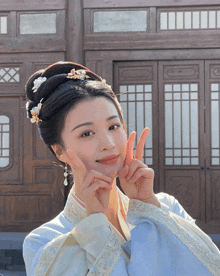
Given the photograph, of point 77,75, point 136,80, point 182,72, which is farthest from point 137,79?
point 77,75

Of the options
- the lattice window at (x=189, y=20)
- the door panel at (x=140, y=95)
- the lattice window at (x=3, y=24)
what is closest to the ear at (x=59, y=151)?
the door panel at (x=140, y=95)

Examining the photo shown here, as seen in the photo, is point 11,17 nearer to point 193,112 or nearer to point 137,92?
point 137,92

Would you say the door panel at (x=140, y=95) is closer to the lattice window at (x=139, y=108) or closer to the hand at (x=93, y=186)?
the lattice window at (x=139, y=108)

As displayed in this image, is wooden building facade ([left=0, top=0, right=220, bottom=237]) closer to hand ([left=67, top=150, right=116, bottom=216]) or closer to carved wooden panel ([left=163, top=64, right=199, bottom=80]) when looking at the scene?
carved wooden panel ([left=163, top=64, right=199, bottom=80])

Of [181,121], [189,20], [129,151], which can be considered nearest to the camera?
[129,151]

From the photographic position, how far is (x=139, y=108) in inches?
224

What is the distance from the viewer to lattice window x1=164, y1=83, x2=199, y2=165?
18.6 feet

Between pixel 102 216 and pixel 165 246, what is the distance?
0.19 metres

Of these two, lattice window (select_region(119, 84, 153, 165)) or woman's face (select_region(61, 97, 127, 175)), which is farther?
lattice window (select_region(119, 84, 153, 165))

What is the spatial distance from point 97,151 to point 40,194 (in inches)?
190

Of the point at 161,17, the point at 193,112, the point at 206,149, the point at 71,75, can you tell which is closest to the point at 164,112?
the point at 193,112

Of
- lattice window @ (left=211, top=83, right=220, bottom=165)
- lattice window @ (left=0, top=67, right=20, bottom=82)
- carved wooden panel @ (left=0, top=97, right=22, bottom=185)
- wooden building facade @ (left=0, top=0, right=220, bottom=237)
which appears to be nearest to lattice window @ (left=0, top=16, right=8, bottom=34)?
wooden building facade @ (left=0, top=0, right=220, bottom=237)

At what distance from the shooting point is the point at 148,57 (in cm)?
560

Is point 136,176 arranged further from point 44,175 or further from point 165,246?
point 44,175
